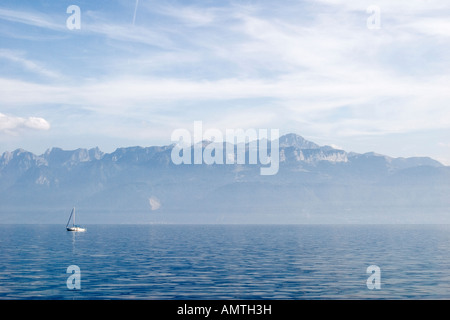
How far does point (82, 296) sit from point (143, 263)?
47380 mm

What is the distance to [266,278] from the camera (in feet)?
264

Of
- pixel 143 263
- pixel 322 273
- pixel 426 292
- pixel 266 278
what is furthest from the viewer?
pixel 143 263

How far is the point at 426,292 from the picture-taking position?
221 feet

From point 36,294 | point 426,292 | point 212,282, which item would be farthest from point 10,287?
point 426,292

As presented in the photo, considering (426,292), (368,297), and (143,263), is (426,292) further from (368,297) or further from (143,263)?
(143,263)

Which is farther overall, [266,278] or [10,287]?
[266,278]
